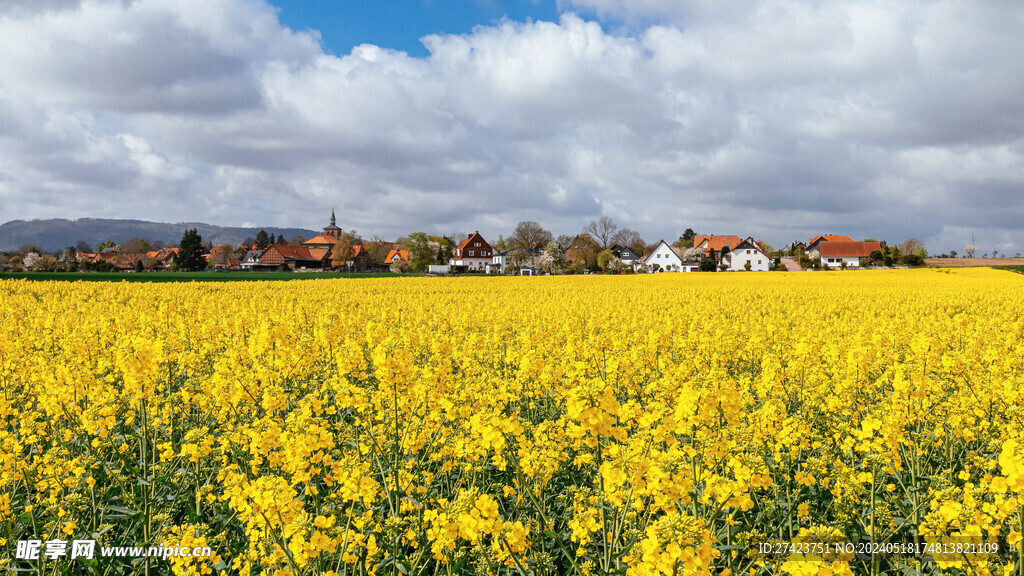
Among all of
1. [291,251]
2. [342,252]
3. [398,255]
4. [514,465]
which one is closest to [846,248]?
[398,255]

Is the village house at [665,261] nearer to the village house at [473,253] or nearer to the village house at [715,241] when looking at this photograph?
the village house at [715,241]

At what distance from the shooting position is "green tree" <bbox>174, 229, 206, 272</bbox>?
10788 cm

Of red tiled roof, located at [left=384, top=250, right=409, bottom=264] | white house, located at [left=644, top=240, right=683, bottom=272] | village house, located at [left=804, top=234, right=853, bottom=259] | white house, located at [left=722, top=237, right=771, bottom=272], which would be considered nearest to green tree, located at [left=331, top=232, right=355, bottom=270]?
red tiled roof, located at [left=384, top=250, right=409, bottom=264]

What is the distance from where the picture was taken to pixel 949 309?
61.3 ft

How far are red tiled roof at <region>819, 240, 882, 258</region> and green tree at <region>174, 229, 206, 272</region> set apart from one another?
13483 cm

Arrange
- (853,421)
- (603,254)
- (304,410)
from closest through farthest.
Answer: (304,410) → (853,421) → (603,254)

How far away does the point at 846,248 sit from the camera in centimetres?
10875

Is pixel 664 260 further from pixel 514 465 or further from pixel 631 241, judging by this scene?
pixel 514 465

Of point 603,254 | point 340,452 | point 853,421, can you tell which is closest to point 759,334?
point 853,421

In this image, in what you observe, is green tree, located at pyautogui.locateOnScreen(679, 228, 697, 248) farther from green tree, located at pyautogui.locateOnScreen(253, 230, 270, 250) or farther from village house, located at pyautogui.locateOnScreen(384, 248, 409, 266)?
green tree, located at pyautogui.locateOnScreen(253, 230, 270, 250)

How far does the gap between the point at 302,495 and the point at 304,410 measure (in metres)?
1.14

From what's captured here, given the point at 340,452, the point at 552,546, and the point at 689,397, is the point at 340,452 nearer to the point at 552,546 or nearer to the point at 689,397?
the point at 552,546

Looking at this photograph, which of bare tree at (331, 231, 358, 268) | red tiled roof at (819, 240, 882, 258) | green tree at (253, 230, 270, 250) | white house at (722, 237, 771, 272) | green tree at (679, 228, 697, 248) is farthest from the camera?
green tree at (253, 230, 270, 250)

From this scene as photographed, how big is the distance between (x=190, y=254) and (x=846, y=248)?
141m
